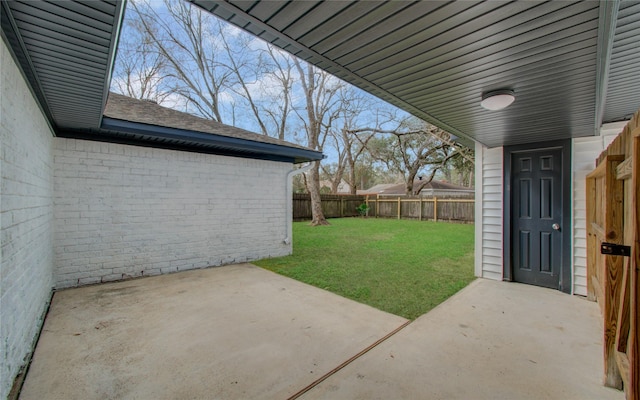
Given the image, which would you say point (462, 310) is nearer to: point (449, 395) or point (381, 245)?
point (449, 395)

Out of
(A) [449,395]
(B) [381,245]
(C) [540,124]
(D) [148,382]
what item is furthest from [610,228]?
(B) [381,245]

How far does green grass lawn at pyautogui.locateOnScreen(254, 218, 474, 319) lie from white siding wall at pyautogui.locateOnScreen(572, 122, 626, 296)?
4.60 ft

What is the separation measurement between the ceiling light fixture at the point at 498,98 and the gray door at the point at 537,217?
2381 mm

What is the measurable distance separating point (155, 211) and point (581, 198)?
21.8 ft

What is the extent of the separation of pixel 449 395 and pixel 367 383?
0.55 metres

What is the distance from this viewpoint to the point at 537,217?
4227 mm

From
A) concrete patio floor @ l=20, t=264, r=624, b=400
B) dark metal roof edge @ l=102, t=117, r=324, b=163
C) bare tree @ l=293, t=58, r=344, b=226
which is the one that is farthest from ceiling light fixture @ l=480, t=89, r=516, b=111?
bare tree @ l=293, t=58, r=344, b=226

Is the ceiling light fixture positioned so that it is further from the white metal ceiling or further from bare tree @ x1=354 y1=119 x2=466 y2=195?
bare tree @ x1=354 y1=119 x2=466 y2=195

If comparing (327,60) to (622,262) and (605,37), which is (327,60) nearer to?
(605,37)

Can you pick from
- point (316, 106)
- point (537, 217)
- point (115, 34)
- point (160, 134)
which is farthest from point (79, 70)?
point (316, 106)

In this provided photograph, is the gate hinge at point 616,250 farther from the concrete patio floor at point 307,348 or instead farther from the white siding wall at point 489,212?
the white siding wall at point 489,212

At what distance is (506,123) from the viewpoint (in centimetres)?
331

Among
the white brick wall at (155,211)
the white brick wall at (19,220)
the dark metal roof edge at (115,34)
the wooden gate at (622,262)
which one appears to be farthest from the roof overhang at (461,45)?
the white brick wall at (155,211)

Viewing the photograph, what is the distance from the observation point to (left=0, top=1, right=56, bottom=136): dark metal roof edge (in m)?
1.51
